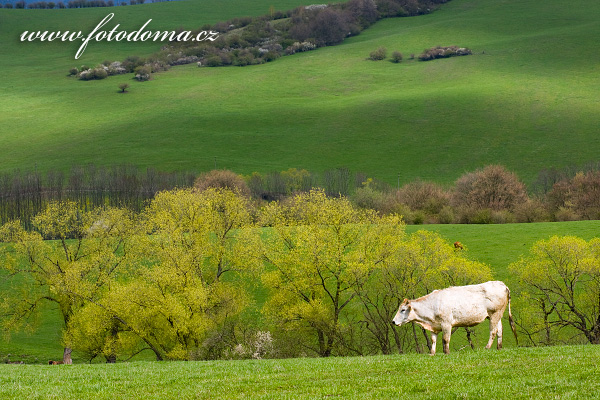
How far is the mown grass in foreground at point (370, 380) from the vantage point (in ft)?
50.4

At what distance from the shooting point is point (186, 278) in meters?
54.9

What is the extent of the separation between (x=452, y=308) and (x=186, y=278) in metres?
35.1

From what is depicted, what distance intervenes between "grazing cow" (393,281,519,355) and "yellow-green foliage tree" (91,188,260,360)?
27.9 m

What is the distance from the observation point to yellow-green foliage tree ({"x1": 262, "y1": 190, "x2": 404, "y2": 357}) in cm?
5300

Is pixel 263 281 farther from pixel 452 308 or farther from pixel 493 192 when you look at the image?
pixel 493 192

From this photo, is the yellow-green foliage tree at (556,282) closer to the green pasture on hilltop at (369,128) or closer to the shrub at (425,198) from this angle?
the shrub at (425,198)

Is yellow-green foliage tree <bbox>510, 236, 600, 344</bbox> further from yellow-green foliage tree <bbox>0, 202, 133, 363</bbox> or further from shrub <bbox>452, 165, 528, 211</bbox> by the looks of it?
shrub <bbox>452, 165, 528, 211</bbox>

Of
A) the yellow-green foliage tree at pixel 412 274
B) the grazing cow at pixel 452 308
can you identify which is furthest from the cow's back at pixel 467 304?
the yellow-green foliage tree at pixel 412 274

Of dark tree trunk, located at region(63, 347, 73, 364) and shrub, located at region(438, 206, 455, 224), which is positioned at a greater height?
dark tree trunk, located at region(63, 347, 73, 364)

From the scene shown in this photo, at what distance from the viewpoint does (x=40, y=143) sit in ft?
561

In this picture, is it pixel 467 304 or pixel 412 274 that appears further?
pixel 412 274

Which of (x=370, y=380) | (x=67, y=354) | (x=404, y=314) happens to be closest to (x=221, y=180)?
(x=67, y=354)

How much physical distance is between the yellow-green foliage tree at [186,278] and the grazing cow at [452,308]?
27855 mm

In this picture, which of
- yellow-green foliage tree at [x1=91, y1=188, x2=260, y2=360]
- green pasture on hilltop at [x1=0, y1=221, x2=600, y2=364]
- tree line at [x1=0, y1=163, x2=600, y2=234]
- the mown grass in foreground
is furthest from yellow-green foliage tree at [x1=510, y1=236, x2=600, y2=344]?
tree line at [x1=0, y1=163, x2=600, y2=234]
